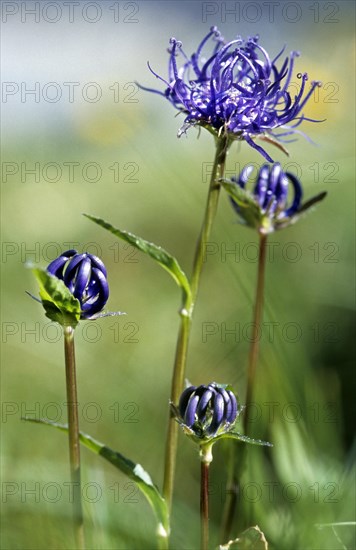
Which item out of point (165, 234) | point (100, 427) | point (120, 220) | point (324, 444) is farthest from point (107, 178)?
point (324, 444)

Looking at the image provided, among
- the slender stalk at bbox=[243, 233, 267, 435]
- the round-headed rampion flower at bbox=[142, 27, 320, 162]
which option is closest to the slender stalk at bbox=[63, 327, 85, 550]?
the round-headed rampion flower at bbox=[142, 27, 320, 162]

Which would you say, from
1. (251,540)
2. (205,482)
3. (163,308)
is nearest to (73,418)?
(205,482)

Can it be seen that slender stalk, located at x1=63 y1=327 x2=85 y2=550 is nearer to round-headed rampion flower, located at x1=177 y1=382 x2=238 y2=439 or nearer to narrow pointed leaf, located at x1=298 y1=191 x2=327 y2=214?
round-headed rampion flower, located at x1=177 y1=382 x2=238 y2=439

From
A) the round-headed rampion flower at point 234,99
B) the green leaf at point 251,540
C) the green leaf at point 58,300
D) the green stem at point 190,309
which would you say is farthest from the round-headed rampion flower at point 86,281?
the green leaf at point 251,540

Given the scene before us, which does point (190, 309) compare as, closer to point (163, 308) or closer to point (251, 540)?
point (251, 540)

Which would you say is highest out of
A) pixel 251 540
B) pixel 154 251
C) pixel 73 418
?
pixel 154 251

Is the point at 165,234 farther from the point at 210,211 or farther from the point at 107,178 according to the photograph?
the point at 210,211
